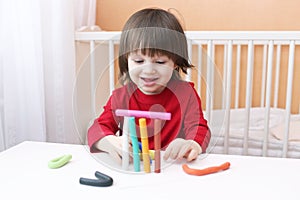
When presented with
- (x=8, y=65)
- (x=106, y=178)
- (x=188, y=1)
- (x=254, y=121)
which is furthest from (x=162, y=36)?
(x=188, y=1)

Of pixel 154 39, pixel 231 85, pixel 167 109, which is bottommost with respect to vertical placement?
pixel 231 85

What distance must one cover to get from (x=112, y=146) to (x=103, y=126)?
50 millimetres

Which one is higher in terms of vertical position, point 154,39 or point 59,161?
point 154,39

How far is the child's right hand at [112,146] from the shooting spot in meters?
0.64

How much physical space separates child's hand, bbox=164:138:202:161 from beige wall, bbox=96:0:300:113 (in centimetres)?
128

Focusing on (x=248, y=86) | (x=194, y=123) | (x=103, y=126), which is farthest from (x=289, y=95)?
(x=103, y=126)

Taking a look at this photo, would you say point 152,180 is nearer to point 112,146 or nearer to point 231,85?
point 112,146

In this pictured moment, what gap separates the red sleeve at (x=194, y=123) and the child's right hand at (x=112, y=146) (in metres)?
0.13

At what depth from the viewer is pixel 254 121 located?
168 centimetres

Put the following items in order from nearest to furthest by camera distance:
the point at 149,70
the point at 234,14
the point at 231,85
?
the point at 149,70 < the point at 231,85 < the point at 234,14

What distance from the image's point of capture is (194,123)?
2.17 ft

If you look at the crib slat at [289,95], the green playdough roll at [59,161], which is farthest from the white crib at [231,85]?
the green playdough roll at [59,161]

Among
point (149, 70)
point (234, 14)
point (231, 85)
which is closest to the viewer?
point (149, 70)

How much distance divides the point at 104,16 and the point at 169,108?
145cm
